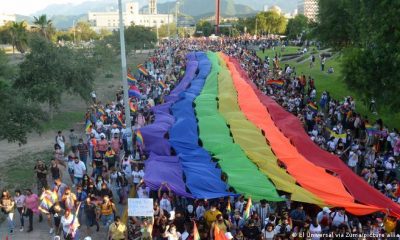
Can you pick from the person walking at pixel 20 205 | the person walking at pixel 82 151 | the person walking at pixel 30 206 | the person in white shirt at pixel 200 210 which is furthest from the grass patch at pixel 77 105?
the person in white shirt at pixel 200 210

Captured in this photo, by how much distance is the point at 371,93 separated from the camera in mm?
19906

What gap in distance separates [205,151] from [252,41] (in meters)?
66.1

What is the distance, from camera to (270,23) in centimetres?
10688

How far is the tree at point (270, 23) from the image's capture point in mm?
105838

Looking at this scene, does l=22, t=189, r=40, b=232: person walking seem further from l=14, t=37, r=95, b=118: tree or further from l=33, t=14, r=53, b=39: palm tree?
l=33, t=14, r=53, b=39: palm tree

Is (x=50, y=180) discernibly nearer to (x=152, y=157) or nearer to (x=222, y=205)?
(x=152, y=157)

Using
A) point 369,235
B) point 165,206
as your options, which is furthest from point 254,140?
point 369,235

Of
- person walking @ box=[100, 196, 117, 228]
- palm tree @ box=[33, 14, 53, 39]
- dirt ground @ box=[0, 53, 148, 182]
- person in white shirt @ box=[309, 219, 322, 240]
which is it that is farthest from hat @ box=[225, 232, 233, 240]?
palm tree @ box=[33, 14, 53, 39]

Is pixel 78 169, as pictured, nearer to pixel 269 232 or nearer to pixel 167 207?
pixel 167 207

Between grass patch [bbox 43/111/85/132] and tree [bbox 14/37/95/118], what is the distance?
107 centimetres

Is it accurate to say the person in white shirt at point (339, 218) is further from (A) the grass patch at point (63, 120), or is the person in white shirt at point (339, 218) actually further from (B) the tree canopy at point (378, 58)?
(A) the grass patch at point (63, 120)

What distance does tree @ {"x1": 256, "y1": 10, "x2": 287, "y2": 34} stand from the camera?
105838 millimetres

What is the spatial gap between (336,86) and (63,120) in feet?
65.4

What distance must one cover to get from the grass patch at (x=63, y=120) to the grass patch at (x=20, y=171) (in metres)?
4.81
